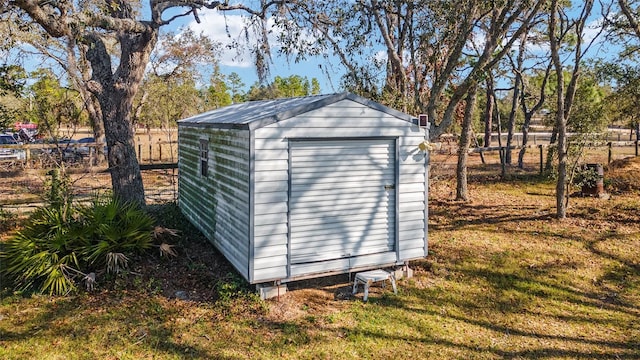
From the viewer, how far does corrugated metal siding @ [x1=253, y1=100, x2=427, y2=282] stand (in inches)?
226

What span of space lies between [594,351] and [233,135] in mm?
5089

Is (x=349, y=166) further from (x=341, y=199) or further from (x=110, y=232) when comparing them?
(x=110, y=232)

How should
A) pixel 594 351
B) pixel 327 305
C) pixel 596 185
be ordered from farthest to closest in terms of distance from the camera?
pixel 596 185, pixel 327 305, pixel 594 351

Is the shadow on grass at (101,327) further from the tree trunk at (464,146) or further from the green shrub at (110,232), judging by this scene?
the tree trunk at (464,146)

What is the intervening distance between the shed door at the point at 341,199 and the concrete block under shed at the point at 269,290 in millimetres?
420

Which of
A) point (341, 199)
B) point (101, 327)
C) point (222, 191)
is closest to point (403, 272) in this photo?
point (341, 199)

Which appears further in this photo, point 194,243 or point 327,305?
point 194,243

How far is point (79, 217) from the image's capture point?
22.3 feet

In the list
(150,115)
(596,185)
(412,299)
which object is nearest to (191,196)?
(412,299)

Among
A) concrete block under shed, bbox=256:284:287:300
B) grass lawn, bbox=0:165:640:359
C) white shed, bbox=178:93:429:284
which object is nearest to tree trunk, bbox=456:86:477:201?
grass lawn, bbox=0:165:640:359

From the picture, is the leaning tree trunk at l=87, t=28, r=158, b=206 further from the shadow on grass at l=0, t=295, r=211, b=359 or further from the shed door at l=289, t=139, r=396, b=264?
the shed door at l=289, t=139, r=396, b=264

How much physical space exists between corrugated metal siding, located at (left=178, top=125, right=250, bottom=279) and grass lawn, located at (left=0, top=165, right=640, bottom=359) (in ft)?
1.41

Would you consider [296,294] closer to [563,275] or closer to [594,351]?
[594,351]

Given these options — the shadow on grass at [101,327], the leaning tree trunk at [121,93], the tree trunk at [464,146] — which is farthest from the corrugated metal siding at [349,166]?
the tree trunk at [464,146]
